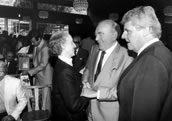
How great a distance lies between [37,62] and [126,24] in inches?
105

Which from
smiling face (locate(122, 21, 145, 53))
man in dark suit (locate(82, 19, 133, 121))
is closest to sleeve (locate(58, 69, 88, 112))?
man in dark suit (locate(82, 19, 133, 121))

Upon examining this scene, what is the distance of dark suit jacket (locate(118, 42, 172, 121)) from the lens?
1.03m

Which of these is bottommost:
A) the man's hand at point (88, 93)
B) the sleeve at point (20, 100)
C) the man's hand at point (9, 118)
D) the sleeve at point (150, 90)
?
the man's hand at point (9, 118)

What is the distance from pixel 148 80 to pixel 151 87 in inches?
1.6

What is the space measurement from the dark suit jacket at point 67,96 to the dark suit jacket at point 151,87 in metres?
0.59

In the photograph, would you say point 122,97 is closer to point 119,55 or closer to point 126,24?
point 126,24

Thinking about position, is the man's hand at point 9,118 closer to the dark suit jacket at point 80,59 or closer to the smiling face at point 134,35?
the smiling face at point 134,35

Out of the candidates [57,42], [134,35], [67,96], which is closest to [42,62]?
[57,42]

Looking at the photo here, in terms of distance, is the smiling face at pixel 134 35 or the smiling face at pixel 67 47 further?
the smiling face at pixel 67 47

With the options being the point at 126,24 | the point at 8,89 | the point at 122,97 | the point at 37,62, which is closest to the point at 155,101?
the point at 122,97

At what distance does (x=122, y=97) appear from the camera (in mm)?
1200

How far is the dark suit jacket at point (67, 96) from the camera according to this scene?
62.5 inches

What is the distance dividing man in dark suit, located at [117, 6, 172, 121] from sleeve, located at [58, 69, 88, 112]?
19.5 inches

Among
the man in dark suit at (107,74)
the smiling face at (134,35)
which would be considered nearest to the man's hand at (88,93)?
the man in dark suit at (107,74)
